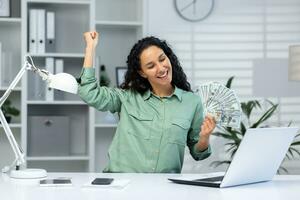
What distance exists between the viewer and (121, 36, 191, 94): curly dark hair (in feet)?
8.24

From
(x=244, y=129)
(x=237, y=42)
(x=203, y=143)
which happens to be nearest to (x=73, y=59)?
(x=237, y=42)

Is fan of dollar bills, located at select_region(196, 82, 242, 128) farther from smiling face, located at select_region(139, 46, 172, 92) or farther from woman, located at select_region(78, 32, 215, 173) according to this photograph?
smiling face, located at select_region(139, 46, 172, 92)

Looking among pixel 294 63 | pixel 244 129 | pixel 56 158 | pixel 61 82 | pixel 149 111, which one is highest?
pixel 294 63

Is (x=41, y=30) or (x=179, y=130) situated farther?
(x=41, y=30)

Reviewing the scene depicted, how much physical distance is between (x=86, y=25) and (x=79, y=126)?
2.55ft

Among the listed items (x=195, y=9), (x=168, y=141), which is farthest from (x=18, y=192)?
(x=195, y=9)

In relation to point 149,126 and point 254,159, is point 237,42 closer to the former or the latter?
point 149,126

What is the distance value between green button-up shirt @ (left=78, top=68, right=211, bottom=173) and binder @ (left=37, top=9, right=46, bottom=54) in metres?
1.37

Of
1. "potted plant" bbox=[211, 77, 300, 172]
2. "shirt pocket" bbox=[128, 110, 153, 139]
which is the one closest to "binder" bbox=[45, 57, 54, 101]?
"potted plant" bbox=[211, 77, 300, 172]

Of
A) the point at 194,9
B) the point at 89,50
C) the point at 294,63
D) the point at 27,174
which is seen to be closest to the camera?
the point at 27,174

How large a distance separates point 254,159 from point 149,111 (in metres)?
0.71

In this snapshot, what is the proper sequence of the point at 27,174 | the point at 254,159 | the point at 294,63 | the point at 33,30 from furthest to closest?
the point at 33,30 → the point at 294,63 → the point at 27,174 → the point at 254,159

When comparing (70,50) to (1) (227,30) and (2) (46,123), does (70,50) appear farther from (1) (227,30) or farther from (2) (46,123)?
(1) (227,30)

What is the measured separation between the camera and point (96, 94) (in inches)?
94.7
